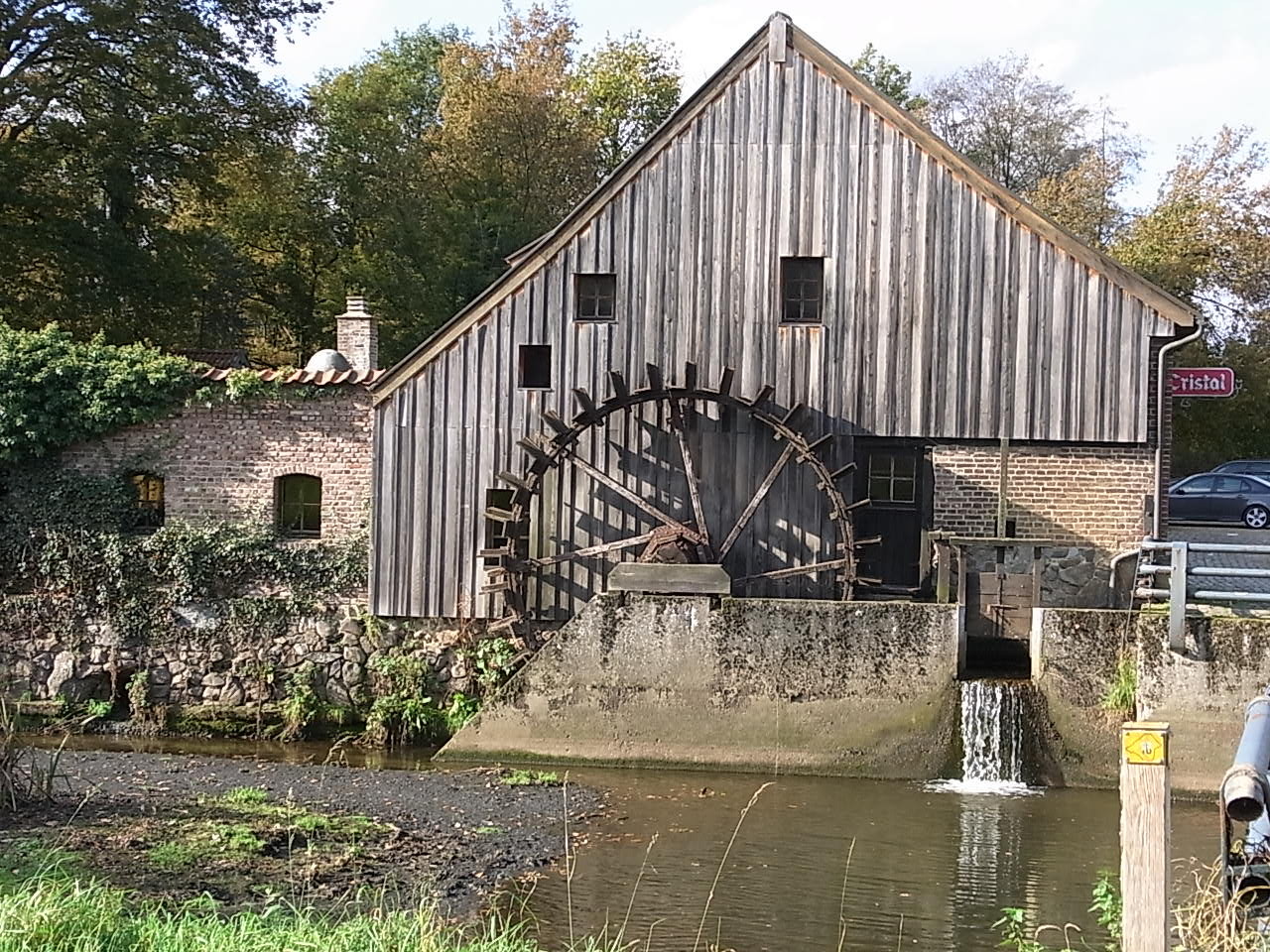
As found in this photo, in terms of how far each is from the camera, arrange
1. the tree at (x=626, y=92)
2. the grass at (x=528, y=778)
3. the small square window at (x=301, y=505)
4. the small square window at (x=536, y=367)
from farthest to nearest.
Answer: the tree at (x=626, y=92) → the small square window at (x=301, y=505) → the small square window at (x=536, y=367) → the grass at (x=528, y=778)

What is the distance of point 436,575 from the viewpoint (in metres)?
15.2

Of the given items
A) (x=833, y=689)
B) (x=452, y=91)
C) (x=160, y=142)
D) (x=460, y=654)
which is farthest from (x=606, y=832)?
(x=452, y=91)

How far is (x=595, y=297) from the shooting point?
50.2 feet

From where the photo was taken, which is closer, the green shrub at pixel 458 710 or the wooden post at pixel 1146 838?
the wooden post at pixel 1146 838

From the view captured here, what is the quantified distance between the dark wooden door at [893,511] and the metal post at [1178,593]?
3630 millimetres

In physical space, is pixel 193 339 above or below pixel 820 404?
above

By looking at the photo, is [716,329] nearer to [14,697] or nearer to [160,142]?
[14,697]

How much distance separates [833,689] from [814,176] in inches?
216

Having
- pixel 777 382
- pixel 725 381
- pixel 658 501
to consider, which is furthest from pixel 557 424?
pixel 777 382

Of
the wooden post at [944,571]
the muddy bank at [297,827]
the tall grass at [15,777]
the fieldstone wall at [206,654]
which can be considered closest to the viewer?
the muddy bank at [297,827]

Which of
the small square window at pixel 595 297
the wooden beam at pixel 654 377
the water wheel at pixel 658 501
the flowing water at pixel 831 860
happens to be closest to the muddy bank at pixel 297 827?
the flowing water at pixel 831 860

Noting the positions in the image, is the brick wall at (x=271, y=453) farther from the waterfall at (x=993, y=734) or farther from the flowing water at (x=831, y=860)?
the waterfall at (x=993, y=734)

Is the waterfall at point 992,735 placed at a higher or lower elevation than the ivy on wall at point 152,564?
lower

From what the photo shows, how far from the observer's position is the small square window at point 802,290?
15.1 metres
